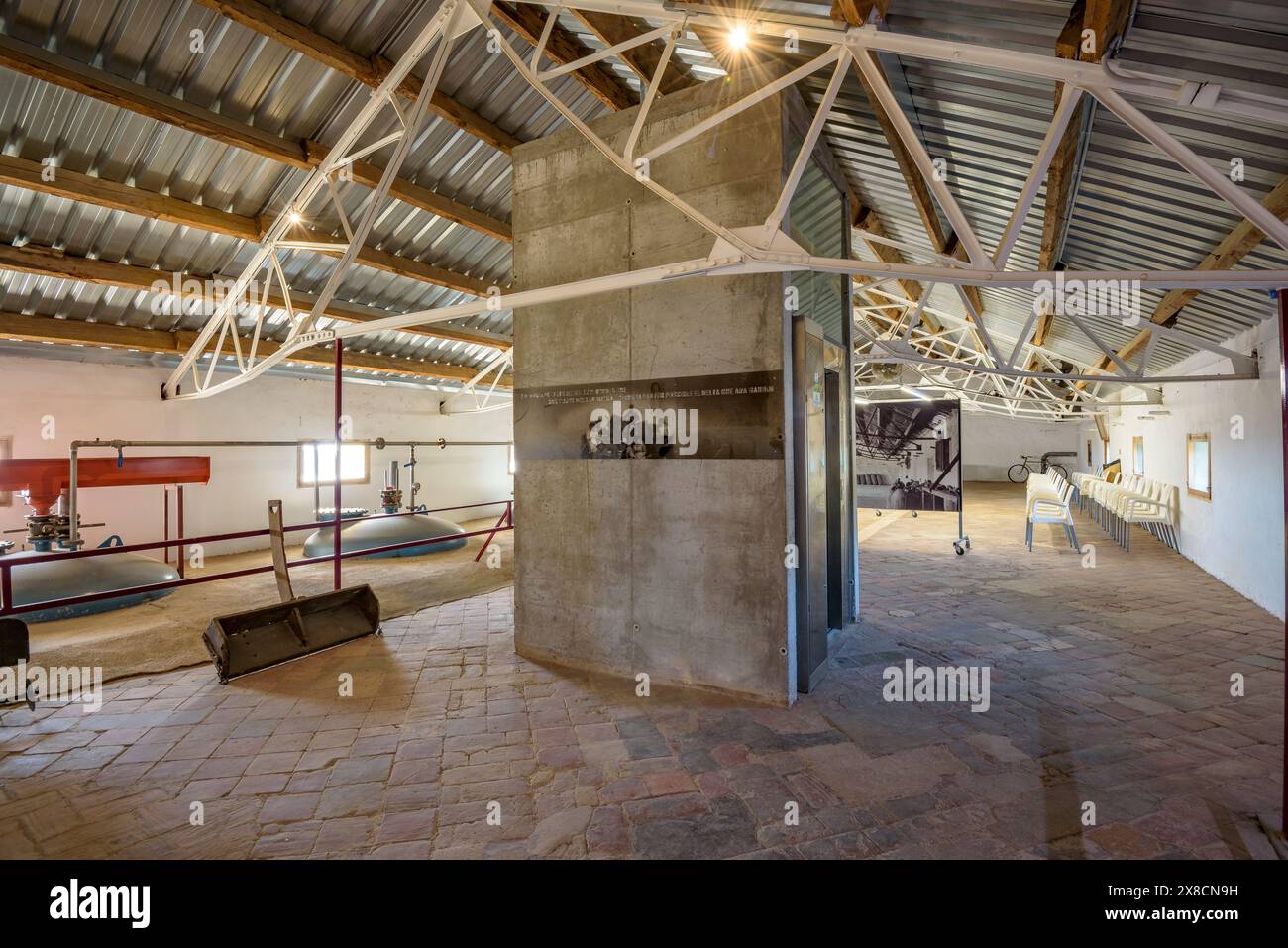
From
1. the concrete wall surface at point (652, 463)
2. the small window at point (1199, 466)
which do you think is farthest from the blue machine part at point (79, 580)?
the small window at point (1199, 466)

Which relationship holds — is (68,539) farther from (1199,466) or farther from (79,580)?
(1199,466)

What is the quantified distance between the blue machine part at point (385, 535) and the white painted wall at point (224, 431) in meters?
1.22

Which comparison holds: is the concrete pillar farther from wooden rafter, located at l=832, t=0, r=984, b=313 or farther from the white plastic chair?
the white plastic chair

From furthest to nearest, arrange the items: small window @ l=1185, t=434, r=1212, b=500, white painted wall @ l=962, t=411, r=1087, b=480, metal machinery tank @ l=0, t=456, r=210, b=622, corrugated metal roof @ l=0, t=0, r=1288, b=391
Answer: white painted wall @ l=962, t=411, r=1087, b=480
small window @ l=1185, t=434, r=1212, b=500
metal machinery tank @ l=0, t=456, r=210, b=622
corrugated metal roof @ l=0, t=0, r=1288, b=391

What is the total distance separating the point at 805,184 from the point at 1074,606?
18.7ft

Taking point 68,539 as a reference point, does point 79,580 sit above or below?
below

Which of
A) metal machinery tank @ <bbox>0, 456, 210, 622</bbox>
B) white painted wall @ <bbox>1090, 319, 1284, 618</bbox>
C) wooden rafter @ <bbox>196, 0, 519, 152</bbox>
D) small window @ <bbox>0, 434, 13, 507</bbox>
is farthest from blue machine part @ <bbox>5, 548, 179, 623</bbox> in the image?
white painted wall @ <bbox>1090, 319, 1284, 618</bbox>

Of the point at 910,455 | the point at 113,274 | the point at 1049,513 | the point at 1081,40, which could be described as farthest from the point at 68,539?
the point at 1049,513

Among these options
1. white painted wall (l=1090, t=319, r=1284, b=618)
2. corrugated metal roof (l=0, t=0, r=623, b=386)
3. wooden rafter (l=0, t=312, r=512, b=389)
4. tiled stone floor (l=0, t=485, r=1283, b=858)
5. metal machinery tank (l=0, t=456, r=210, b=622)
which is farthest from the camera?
wooden rafter (l=0, t=312, r=512, b=389)

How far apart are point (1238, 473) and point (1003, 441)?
21518 mm

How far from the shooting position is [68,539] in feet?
19.8

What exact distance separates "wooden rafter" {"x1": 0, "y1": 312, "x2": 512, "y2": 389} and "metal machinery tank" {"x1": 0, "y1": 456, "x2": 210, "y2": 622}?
8.09 ft

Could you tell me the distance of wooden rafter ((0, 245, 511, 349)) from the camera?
6430 millimetres
